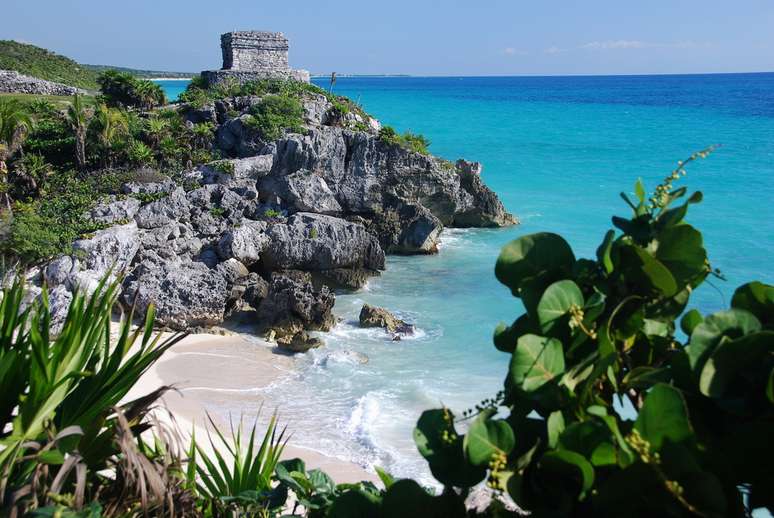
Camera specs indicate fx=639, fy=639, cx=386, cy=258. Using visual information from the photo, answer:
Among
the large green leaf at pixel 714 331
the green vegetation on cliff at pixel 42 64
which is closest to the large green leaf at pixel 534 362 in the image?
the large green leaf at pixel 714 331

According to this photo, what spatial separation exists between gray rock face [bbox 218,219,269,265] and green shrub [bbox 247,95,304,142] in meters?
5.23

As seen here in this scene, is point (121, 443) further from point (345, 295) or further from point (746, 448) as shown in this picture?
point (345, 295)

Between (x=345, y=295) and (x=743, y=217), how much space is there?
17.9 m

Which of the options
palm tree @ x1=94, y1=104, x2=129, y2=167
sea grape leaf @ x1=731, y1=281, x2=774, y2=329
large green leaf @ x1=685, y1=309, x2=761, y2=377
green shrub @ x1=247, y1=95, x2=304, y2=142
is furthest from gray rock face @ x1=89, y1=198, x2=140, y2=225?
large green leaf @ x1=685, y1=309, x2=761, y2=377

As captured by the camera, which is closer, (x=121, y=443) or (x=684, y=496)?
(x=684, y=496)

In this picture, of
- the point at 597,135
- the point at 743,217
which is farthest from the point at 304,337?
the point at 597,135

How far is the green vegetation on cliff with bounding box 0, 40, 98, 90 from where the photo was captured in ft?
145

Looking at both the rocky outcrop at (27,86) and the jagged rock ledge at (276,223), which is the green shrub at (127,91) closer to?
the jagged rock ledge at (276,223)

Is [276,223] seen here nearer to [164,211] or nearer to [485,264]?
[164,211]

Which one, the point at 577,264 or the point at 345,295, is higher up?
the point at 577,264

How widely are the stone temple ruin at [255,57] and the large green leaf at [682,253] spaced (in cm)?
2916

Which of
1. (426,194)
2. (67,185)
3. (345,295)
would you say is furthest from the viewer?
(426,194)

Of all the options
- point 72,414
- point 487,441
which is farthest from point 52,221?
point 487,441

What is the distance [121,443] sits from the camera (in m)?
2.28
